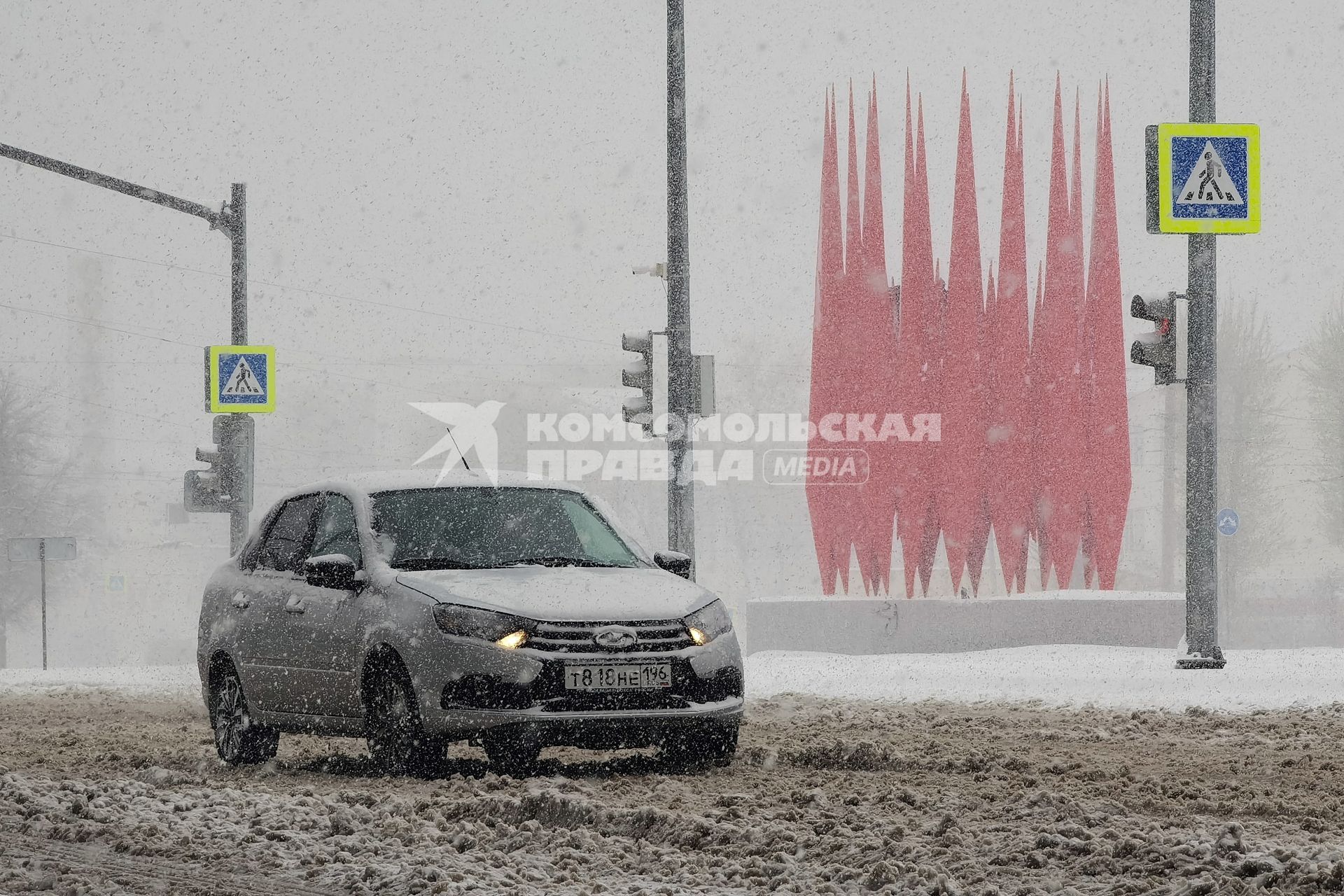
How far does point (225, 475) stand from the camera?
22.6m

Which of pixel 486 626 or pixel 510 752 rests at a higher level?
pixel 486 626

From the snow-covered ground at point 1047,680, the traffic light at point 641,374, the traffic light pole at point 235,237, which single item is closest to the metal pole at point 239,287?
the traffic light pole at point 235,237

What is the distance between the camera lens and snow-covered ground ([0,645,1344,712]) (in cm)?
1364

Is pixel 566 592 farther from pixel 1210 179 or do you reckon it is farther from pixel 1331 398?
pixel 1331 398

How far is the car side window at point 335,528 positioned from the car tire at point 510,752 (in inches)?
57.4

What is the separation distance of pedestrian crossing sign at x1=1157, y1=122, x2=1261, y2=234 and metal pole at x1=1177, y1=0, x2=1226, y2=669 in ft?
1.00

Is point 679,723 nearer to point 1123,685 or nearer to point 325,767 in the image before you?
point 325,767

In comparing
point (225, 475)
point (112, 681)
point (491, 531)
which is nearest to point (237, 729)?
point (491, 531)

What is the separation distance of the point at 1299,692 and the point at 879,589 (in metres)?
14.2

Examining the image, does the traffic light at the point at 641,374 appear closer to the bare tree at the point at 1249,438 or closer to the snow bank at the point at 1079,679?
the snow bank at the point at 1079,679

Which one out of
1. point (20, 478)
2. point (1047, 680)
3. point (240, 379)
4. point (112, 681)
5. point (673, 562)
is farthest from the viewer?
point (20, 478)

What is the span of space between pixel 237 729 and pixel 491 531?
5.80 ft

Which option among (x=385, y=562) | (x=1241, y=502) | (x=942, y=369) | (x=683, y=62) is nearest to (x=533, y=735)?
(x=385, y=562)

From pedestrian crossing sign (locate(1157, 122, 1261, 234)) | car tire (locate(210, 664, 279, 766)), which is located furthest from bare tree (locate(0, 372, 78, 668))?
car tire (locate(210, 664, 279, 766))
